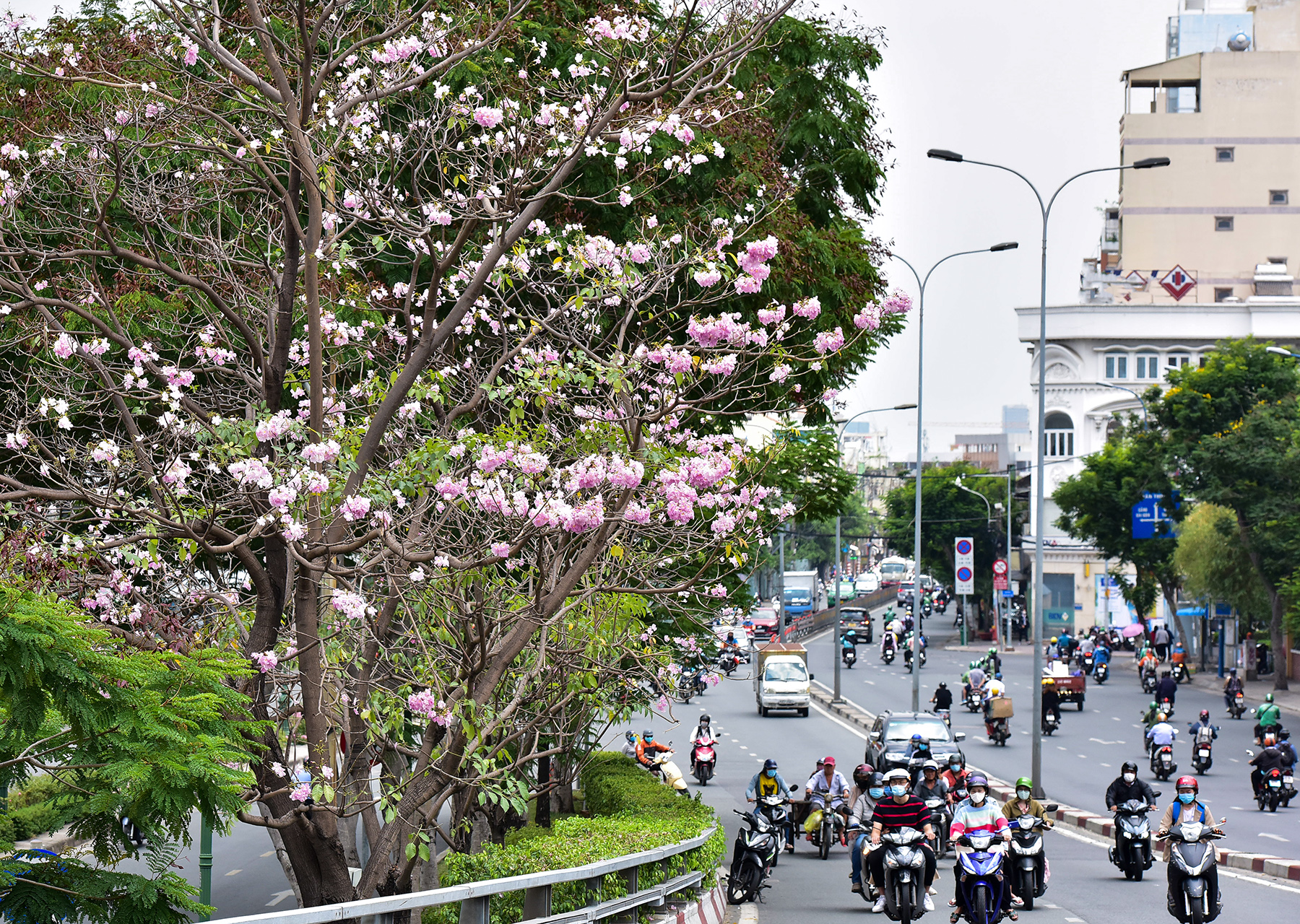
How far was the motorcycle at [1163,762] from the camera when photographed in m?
27.6

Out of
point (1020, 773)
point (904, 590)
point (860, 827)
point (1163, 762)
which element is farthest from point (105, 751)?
point (904, 590)

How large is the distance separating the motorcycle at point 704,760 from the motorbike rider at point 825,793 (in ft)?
28.3

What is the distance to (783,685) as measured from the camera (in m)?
42.8

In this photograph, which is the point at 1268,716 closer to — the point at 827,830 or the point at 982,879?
the point at 827,830

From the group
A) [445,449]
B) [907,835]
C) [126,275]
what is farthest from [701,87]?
[907,835]

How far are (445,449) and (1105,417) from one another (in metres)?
Answer: 77.0

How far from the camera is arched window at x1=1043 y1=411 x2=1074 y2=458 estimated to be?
81.7m

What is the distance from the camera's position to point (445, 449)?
337 inches

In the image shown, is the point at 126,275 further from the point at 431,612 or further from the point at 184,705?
the point at 184,705

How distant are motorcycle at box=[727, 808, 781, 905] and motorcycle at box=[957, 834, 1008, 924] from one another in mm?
2805

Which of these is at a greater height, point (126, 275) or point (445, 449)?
point (126, 275)

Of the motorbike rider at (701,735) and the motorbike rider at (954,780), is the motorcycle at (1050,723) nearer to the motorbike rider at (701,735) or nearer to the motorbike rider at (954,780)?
the motorbike rider at (701,735)

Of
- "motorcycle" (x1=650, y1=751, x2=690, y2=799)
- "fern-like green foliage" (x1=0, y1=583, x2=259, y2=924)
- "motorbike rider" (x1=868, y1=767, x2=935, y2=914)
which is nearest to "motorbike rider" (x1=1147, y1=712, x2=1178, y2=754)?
"motorcycle" (x1=650, y1=751, x2=690, y2=799)

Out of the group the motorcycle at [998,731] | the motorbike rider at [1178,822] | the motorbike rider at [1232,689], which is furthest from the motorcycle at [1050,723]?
the motorbike rider at [1178,822]
